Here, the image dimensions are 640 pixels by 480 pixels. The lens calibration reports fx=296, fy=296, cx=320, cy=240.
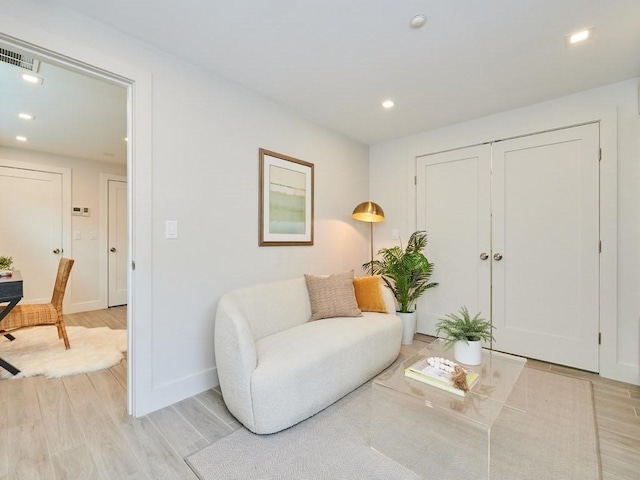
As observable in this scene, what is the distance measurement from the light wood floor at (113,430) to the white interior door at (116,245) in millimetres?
2802

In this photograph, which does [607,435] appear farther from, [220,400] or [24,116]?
[24,116]

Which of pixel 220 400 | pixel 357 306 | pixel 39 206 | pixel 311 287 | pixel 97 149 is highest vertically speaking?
pixel 97 149

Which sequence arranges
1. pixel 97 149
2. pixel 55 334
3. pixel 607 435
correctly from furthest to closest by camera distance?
pixel 97 149 → pixel 55 334 → pixel 607 435

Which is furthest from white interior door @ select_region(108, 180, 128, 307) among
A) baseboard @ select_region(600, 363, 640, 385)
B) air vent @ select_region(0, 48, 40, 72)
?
baseboard @ select_region(600, 363, 640, 385)

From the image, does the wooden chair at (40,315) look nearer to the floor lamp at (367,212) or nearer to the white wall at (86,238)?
the white wall at (86,238)

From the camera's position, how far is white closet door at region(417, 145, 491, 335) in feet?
10.3

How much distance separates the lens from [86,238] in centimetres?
468

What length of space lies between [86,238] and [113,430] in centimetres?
400

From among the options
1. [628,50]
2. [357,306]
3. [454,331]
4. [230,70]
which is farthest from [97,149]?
[628,50]

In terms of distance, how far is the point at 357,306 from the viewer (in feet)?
9.15

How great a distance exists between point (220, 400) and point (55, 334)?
2686 mm

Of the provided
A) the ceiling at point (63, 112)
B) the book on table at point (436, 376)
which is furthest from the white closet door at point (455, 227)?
the ceiling at point (63, 112)

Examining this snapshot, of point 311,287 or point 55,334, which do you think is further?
point 55,334

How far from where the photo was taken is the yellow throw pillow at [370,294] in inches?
112
